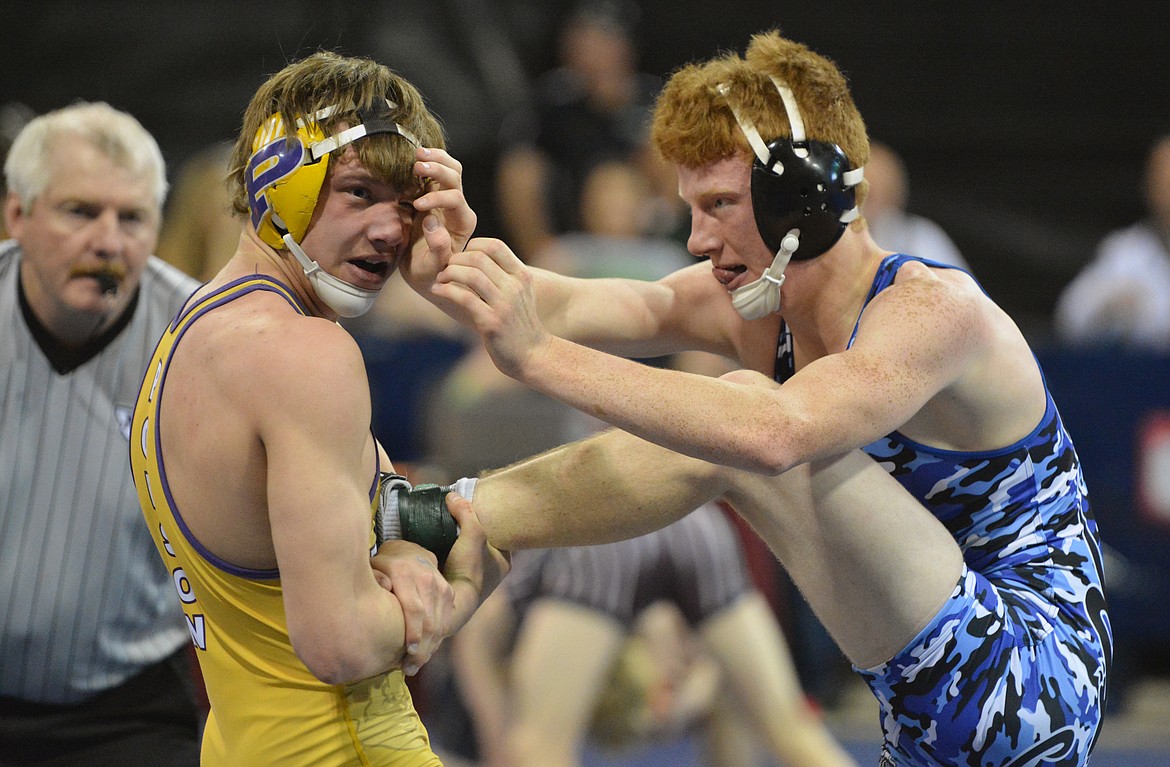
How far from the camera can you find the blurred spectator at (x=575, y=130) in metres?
7.38

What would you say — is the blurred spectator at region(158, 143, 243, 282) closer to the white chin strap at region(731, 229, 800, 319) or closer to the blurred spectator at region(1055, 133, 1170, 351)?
the white chin strap at region(731, 229, 800, 319)

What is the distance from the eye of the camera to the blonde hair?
7.79 feet

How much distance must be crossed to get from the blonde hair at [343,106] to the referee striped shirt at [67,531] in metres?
0.97

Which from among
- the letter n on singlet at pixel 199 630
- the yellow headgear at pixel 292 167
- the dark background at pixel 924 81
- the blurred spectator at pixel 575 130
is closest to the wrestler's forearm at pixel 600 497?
the letter n on singlet at pixel 199 630

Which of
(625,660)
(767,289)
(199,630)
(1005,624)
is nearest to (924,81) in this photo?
(625,660)

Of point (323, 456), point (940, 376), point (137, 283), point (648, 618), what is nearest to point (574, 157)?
point (648, 618)

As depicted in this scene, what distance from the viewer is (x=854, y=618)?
282cm

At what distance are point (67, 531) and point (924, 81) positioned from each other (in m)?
5.86

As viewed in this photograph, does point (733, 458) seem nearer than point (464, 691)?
Yes

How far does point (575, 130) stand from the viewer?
7660 mm

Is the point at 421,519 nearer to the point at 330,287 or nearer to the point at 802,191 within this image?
the point at 330,287

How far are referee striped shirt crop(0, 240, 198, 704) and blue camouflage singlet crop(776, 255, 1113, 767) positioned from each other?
1.65 metres

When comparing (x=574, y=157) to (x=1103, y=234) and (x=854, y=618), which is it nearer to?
(x=1103, y=234)

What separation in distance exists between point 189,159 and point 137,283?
15.4ft
